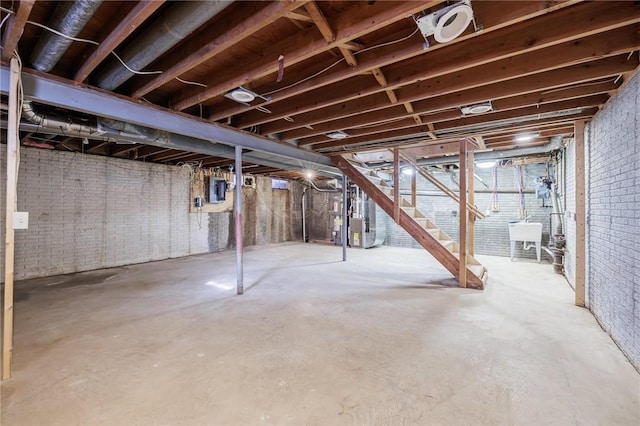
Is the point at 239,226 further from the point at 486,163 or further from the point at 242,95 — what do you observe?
the point at 486,163

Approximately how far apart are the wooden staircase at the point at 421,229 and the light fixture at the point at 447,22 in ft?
10.8

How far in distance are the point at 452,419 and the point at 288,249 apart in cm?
646

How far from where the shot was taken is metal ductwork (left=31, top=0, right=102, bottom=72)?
1.56 metres

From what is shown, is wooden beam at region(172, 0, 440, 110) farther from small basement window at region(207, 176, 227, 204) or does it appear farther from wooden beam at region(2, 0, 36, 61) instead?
small basement window at region(207, 176, 227, 204)

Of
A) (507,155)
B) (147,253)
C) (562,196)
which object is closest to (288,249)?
(147,253)

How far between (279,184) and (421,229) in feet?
18.9

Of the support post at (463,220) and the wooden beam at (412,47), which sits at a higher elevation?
the wooden beam at (412,47)

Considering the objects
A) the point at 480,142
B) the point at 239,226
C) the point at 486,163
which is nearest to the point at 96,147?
the point at 239,226

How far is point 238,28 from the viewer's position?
1.75 metres

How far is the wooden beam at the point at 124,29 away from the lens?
1519 mm

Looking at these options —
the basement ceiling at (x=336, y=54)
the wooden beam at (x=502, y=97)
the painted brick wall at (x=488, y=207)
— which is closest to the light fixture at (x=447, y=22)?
the basement ceiling at (x=336, y=54)

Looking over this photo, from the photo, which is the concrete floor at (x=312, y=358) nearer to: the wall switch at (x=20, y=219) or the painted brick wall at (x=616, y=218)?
the painted brick wall at (x=616, y=218)

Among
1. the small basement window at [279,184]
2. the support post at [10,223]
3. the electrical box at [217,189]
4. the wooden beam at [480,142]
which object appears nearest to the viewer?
the support post at [10,223]

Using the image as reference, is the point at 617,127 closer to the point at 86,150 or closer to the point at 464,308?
the point at 464,308
